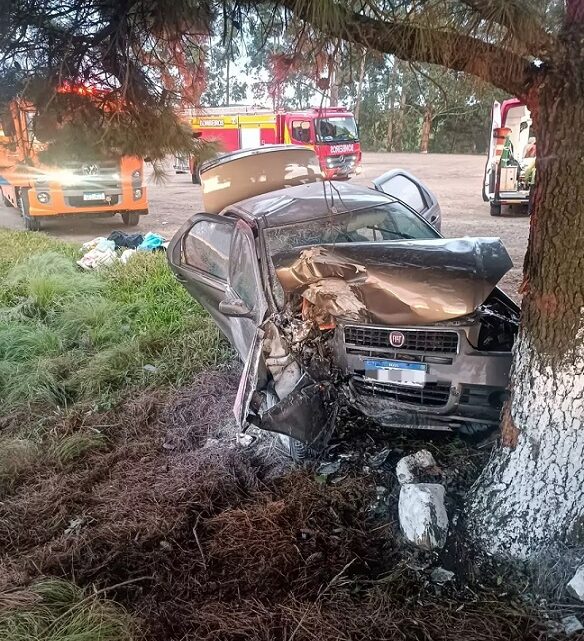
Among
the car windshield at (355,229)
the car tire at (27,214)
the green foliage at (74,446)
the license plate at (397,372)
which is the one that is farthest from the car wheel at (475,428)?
the car tire at (27,214)

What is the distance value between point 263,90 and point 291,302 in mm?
1207

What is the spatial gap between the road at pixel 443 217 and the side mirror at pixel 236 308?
93.7 inches

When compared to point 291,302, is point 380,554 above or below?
below

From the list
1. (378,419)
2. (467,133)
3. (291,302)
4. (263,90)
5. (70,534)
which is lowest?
(70,534)

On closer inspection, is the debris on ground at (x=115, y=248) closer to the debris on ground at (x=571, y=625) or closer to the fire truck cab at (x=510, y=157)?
the fire truck cab at (x=510, y=157)

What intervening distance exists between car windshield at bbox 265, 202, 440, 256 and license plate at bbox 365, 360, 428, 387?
Result: 935mm

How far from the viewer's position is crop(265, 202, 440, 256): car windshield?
368 cm

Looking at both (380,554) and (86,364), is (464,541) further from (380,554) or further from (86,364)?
(86,364)

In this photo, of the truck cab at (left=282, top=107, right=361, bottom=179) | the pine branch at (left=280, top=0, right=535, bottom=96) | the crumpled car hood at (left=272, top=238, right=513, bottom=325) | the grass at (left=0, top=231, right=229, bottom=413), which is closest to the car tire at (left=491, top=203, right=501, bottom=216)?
the truck cab at (left=282, top=107, right=361, bottom=179)

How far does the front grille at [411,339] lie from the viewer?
116 inches

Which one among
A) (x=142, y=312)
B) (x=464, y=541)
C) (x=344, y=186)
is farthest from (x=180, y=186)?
(x=464, y=541)

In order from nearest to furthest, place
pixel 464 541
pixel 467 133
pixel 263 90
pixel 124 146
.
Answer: pixel 263 90, pixel 464 541, pixel 124 146, pixel 467 133

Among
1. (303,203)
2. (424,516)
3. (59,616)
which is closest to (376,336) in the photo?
(424,516)

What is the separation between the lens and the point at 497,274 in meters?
3.06
